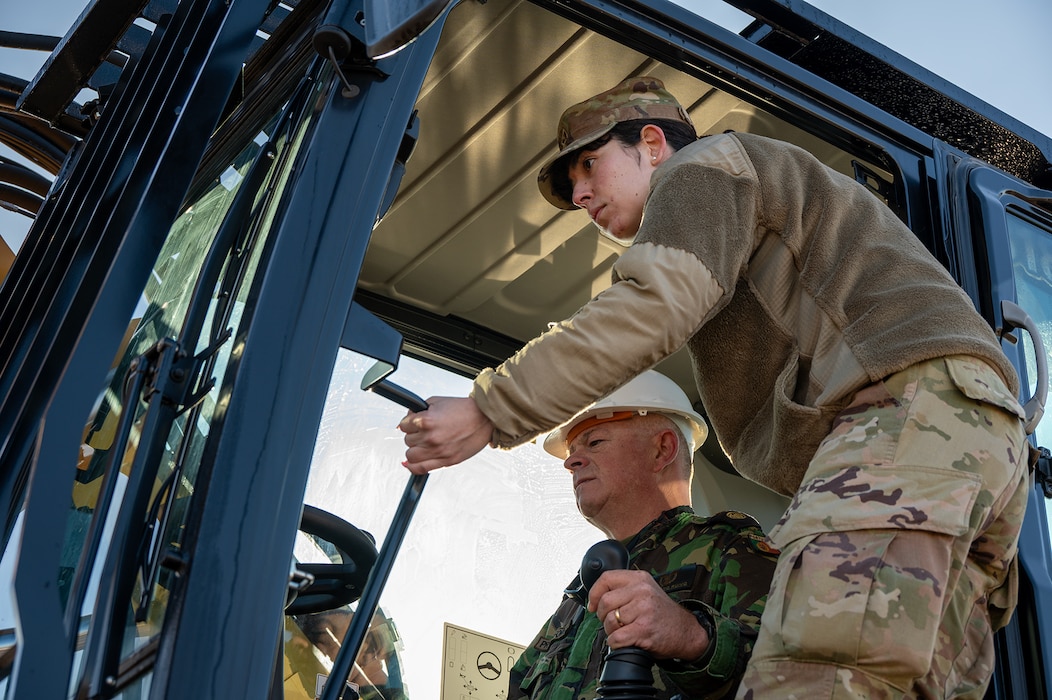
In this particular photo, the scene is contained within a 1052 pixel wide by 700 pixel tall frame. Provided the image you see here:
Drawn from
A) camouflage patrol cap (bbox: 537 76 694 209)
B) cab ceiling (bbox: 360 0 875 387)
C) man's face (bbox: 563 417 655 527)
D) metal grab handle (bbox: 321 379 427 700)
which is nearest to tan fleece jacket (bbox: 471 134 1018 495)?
metal grab handle (bbox: 321 379 427 700)

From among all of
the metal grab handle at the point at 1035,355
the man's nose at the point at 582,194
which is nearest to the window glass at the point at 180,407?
the man's nose at the point at 582,194

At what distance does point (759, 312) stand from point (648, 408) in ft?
3.64

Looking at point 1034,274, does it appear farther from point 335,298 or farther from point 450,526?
point 335,298

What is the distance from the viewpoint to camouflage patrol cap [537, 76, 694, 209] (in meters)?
2.24

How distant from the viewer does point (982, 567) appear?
1.83m

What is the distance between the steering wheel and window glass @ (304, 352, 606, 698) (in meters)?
0.16

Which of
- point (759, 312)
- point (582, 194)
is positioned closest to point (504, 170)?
point (582, 194)

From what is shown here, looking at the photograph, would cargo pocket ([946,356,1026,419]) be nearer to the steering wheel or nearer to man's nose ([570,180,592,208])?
man's nose ([570,180,592,208])

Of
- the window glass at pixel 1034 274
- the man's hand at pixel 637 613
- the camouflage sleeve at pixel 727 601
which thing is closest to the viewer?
the man's hand at pixel 637 613

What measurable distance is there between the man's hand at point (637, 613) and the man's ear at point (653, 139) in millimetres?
787

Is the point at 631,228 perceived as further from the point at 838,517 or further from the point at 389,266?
the point at 389,266

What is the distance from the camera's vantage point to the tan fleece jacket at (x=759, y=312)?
1739 millimetres

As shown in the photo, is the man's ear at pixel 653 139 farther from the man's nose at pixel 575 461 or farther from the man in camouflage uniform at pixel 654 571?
the man's nose at pixel 575 461

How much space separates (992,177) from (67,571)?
6.26 feet
